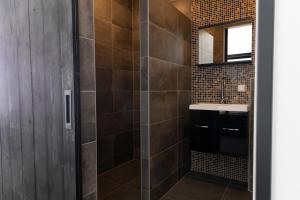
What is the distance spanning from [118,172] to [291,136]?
8.95 feet

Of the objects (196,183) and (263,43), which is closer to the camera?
(263,43)

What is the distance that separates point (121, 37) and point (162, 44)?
131 centimetres

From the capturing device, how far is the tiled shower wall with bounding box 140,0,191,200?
1.94 m

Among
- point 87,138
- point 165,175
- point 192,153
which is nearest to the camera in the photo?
point 87,138

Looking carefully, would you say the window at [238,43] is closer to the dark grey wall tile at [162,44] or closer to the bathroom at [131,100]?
the bathroom at [131,100]

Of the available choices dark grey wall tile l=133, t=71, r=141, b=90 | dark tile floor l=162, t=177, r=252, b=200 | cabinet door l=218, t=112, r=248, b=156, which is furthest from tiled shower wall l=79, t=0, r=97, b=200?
dark grey wall tile l=133, t=71, r=141, b=90

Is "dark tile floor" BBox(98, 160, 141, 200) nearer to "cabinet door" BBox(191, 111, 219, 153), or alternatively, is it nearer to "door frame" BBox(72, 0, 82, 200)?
"cabinet door" BBox(191, 111, 219, 153)

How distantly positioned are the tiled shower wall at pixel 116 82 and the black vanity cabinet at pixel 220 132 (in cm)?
124

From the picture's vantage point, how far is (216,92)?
278 centimetres

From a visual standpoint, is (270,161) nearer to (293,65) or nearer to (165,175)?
(293,65)

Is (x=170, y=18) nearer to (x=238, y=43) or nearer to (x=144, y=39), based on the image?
(x=144, y=39)

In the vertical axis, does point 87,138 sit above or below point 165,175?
above

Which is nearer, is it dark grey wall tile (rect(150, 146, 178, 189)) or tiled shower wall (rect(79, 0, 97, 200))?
tiled shower wall (rect(79, 0, 97, 200))

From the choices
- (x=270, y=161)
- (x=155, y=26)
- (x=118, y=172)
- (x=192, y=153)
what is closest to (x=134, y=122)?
(x=118, y=172)
